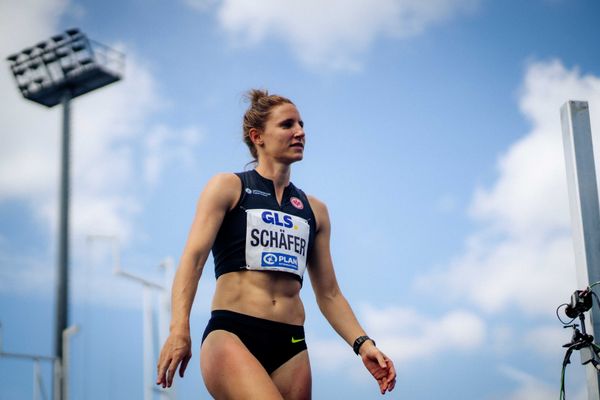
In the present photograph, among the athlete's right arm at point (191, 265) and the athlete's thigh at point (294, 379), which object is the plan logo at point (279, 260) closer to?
the athlete's right arm at point (191, 265)

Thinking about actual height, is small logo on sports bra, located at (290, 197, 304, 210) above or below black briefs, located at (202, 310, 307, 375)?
above

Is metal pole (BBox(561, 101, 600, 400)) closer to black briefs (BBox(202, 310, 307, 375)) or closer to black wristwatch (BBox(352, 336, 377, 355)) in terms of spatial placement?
black wristwatch (BBox(352, 336, 377, 355))

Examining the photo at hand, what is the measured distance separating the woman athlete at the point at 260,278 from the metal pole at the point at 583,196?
118 centimetres

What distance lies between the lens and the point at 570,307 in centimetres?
376

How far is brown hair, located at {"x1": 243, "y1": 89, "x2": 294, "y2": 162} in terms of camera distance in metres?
3.83

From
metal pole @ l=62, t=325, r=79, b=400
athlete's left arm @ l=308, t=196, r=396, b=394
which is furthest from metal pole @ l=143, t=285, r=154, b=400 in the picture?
athlete's left arm @ l=308, t=196, r=396, b=394

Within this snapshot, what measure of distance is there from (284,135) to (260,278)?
0.75 m

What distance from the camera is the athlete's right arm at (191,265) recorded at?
9.73ft

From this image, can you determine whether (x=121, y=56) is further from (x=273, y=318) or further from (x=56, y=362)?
(x=273, y=318)

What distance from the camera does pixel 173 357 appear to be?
9.70ft

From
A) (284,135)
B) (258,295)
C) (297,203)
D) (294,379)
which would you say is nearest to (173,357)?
(258,295)

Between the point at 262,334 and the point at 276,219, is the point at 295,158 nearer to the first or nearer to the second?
the point at 276,219

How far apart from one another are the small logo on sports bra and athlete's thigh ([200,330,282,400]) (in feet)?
2.59

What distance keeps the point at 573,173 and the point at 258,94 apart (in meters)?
1.75
